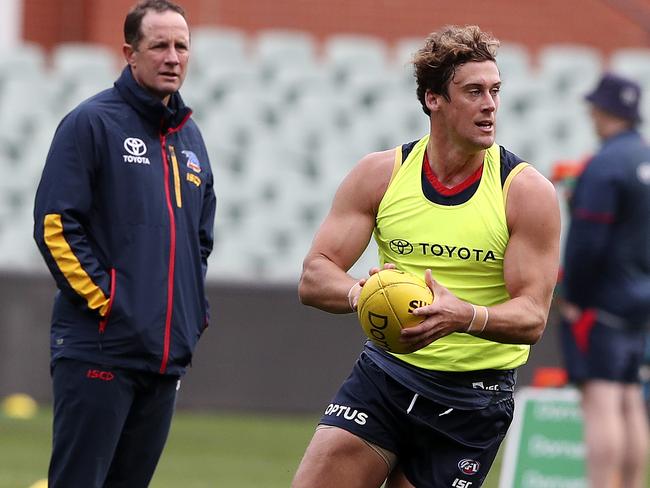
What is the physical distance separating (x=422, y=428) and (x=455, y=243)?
69 cm

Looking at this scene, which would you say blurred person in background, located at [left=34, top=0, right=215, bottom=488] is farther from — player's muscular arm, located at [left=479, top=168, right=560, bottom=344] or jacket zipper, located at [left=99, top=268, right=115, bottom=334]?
player's muscular arm, located at [left=479, top=168, right=560, bottom=344]

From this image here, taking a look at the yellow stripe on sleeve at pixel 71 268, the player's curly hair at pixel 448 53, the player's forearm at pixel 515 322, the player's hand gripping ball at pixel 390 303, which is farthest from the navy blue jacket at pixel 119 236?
the player's forearm at pixel 515 322

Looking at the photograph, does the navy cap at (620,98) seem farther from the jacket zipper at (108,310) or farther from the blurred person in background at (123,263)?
the jacket zipper at (108,310)

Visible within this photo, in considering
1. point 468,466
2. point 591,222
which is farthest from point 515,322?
point 591,222

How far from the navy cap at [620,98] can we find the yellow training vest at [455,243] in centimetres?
282

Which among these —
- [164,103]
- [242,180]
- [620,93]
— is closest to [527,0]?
[242,180]

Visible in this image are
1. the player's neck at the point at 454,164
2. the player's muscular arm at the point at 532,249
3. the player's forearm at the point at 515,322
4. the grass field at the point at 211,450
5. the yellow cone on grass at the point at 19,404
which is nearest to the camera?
the player's forearm at the point at 515,322

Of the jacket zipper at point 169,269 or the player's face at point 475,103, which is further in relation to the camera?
the jacket zipper at point 169,269

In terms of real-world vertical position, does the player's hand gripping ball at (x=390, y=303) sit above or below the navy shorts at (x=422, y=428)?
above

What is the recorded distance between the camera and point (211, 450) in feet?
35.6

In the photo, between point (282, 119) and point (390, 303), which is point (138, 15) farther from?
point (282, 119)

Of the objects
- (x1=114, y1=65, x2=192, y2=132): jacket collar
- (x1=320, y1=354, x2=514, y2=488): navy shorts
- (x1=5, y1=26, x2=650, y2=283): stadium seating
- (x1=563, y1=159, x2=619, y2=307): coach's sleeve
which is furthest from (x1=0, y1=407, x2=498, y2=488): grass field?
(x1=320, y1=354, x2=514, y2=488): navy shorts

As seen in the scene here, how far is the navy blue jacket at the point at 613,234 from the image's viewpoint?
799 centimetres

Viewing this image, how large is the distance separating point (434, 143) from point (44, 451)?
569 centimetres
